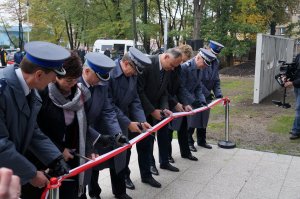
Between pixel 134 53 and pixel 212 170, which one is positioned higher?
pixel 134 53

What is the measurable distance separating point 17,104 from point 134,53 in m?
1.82

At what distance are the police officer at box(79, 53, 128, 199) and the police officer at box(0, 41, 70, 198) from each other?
73 centimetres

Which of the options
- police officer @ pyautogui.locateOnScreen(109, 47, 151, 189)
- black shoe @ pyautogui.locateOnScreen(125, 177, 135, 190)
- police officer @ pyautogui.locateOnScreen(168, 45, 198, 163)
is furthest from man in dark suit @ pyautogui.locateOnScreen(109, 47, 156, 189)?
police officer @ pyautogui.locateOnScreen(168, 45, 198, 163)

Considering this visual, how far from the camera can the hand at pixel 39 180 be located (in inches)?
97.0

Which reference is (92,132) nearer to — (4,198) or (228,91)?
(4,198)

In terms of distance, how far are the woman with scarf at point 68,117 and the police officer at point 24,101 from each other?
0.91 feet

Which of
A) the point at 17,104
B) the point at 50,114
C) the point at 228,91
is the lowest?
the point at 228,91

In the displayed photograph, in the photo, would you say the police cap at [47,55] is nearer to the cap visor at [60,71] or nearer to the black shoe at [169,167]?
the cap visor at [60,71]

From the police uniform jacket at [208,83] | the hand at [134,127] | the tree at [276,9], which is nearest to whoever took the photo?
the hand at [134,127]

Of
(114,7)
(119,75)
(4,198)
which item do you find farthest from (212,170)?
(114,7)

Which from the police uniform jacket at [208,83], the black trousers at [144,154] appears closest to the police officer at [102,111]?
the black trousers at [144,154]

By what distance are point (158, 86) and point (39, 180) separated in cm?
265

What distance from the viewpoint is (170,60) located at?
473cm

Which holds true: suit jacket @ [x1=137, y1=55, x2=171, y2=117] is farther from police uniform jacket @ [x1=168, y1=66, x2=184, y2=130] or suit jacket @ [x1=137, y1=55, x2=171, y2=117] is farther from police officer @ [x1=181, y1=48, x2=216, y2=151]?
police officer @ [x1=181, y1=48, x2=216, y2=151]
